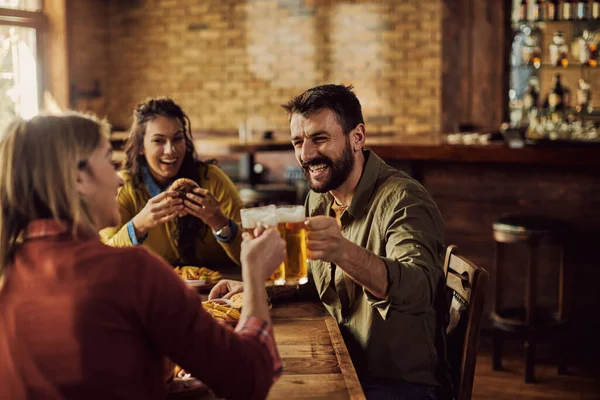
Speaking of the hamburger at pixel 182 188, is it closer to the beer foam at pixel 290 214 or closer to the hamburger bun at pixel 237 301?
the hamburger bun at pixel 237 301

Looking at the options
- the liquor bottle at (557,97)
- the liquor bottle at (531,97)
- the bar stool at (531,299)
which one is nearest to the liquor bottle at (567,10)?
the liquor bottle at (557,97)

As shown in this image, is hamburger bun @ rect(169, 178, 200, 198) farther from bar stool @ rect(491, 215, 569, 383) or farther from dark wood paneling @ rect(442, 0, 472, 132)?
dark wood paneling @ rect(442, 0, 472, 132)

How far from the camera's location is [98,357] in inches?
45.5

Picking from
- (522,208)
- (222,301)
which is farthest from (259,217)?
(522,208)

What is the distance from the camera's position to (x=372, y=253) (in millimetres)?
1667

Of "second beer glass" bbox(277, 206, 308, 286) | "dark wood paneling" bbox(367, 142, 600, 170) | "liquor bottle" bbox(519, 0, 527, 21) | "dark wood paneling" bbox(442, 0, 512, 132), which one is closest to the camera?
"second beer glass" bbox(277, 206, 308, 286)

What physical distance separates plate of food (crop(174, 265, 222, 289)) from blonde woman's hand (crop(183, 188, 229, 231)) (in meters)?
0.20

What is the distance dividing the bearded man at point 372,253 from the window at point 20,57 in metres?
4.77

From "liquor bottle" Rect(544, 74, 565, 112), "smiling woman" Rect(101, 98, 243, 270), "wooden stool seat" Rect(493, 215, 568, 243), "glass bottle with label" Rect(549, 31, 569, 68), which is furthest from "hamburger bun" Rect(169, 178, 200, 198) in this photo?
"glass bottle with label" Rect(549, 31, 569, 68)

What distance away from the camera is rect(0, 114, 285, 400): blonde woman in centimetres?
115

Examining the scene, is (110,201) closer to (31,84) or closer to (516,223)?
(516,223)

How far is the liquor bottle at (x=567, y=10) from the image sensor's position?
5730 mm

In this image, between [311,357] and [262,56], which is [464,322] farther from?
[262,56]

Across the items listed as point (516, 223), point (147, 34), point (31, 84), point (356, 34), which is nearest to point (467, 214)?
point (516, 223)
